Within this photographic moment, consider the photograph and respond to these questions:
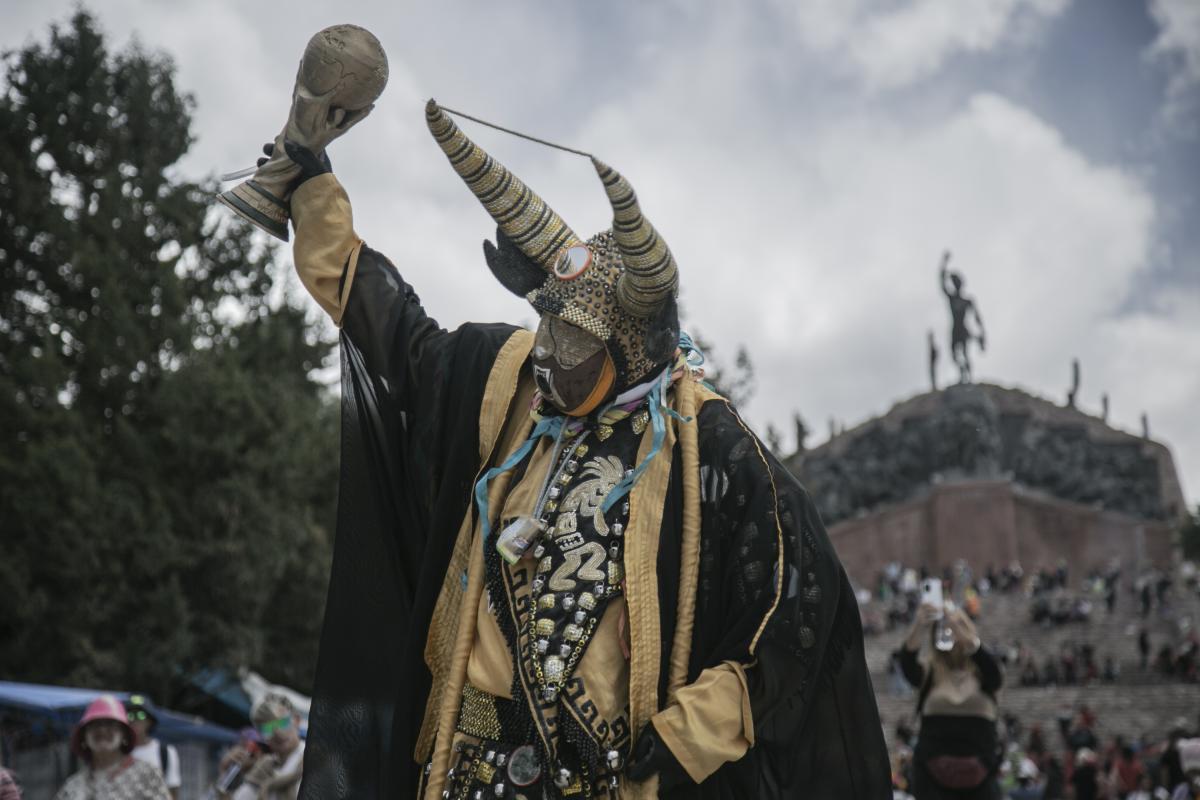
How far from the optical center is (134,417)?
19.1 meters

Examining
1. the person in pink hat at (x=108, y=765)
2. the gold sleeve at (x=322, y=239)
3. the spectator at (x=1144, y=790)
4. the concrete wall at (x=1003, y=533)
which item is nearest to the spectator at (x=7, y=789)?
the person in pink hat at (x=108, y=765)

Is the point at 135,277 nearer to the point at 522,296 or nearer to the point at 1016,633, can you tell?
the point at 522,296

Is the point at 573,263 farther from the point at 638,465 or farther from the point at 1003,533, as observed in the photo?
the point at 1003,533

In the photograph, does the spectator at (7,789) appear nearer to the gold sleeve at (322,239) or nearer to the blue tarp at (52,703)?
the gold sleeve at (322,239)

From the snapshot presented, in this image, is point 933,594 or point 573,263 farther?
point 933,594

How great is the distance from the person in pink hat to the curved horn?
144 inches

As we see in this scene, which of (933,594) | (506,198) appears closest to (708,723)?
(506,198)

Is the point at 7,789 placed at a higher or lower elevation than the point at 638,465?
lower

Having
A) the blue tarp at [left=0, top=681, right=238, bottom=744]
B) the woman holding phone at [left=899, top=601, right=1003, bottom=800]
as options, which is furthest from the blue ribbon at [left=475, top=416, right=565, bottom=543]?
the blue tarp at [left=0, top=681, right=238, bottom=744]

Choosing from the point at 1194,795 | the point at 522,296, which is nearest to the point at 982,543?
the point at 1194,795

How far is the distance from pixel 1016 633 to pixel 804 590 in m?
33.3

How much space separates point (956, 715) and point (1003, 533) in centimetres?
4141

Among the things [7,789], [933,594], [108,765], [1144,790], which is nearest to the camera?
[7,789]

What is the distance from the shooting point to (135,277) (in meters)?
19.1
